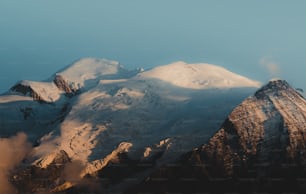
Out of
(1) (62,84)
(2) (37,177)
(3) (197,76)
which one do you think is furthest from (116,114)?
(3) (197,76)

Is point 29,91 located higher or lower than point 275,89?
lower

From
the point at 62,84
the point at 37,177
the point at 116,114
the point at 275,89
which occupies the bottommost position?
the point at 37,177

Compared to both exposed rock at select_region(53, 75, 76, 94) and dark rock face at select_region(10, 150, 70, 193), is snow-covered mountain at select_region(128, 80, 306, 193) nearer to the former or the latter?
dark rock face at select_region(10, 150, 70, 193)

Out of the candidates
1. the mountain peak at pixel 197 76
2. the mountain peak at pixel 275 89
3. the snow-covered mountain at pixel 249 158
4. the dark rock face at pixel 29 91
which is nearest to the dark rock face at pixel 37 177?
the snow-covered mountain at pixel 249 158

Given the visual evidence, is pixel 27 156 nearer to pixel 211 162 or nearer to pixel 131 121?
pixel 131 121

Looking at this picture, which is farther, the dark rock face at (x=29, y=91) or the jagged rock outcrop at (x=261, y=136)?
the dark rock face at (x=29, y=91)

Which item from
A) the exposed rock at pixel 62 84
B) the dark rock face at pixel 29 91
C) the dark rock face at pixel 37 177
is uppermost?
the exposed rock at pixel 62 84

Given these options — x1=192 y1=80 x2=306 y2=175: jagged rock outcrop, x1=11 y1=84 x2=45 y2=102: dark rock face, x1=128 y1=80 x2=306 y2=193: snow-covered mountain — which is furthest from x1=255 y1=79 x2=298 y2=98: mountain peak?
x1=11 y1=84 x2=45 y2=102: dark rock face

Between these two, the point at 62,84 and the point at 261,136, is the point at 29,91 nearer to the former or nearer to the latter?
the point at 62,84

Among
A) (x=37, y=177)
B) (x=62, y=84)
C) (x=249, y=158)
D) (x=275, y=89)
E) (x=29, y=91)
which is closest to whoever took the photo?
(x=249, y=158)

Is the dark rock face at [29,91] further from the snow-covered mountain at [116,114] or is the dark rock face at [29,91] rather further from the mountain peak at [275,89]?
the mountain peak at [275,89]
